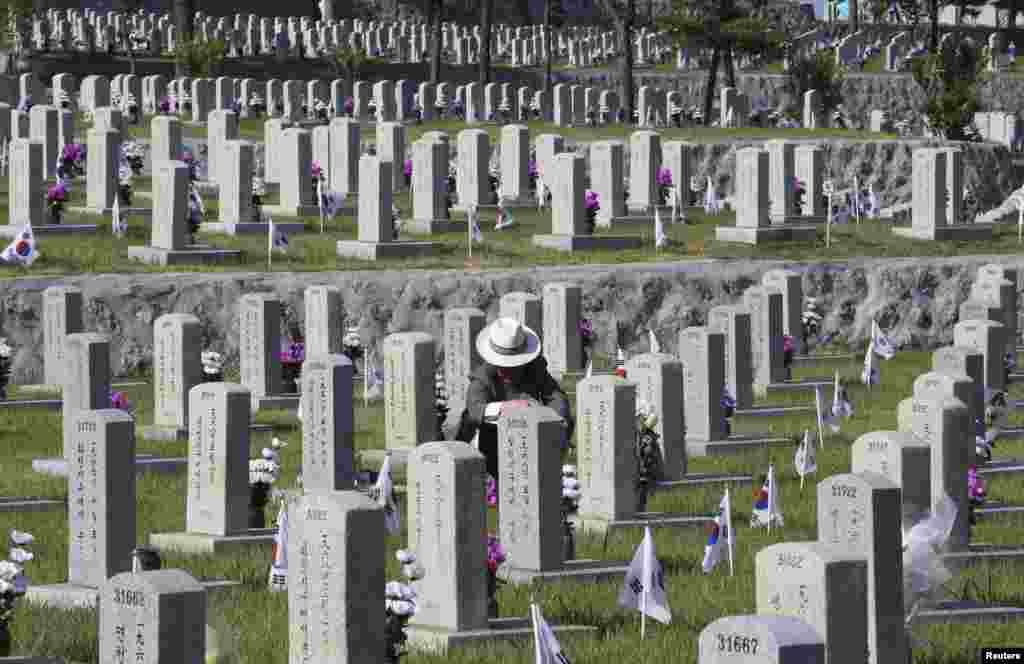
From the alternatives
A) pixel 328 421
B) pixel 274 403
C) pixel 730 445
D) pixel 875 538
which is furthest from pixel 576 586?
pixel 274 403

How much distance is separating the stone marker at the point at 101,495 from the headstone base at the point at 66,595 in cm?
15

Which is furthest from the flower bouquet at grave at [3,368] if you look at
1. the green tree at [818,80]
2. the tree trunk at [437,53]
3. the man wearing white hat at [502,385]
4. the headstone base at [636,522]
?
the green tree at [818,80]

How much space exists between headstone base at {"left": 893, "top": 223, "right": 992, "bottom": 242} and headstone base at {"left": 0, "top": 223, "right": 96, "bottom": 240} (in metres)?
10.7

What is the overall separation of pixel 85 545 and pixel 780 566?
4681mm

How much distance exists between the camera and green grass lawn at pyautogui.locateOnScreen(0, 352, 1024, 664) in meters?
13.1

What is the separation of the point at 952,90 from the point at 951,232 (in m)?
12.6

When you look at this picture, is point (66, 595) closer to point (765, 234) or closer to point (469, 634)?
→ point (469, 634)

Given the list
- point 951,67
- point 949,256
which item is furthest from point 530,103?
point 949,256

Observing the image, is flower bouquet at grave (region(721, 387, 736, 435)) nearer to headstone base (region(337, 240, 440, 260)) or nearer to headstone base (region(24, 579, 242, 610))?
headstone base (region(24, 579, 242, 610))

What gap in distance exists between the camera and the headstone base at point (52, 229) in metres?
29.2

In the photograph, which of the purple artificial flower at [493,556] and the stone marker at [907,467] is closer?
the purple artificial flower at [493,556]

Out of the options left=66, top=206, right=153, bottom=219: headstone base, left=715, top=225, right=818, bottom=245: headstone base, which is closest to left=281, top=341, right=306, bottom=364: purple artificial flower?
left=66, top=206, right=153, bottom=219: headstone base

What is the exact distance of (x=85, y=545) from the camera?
14562mm

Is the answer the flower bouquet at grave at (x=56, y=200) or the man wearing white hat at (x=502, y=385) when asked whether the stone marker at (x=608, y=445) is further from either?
the flower bouquet at grave at (x=56, y=200)
